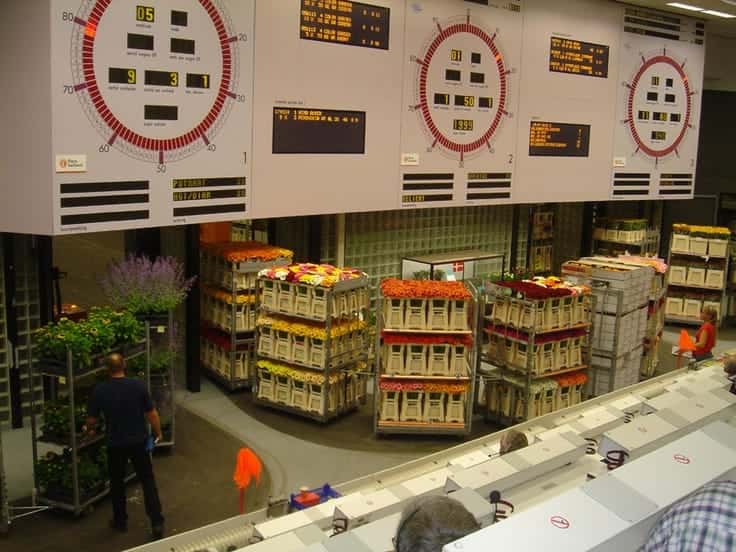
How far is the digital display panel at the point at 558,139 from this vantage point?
11.7 m

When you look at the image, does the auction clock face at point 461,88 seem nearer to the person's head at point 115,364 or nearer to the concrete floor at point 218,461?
the concrete floor at point 218,461

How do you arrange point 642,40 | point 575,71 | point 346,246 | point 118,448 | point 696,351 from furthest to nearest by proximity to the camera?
point 642,40
point 575,71
point 346,246
point 696,351
point 118,448

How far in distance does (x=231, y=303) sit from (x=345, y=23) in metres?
3.37

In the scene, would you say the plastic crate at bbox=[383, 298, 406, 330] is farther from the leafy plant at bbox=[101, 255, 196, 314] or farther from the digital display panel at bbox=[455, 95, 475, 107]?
the digital display panel at bbox=[455, 95, 475, 107]

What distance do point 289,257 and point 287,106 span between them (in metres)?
1.72

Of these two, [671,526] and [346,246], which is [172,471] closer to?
[346,246]

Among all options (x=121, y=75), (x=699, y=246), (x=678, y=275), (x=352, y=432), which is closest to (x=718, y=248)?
(x=699, y=246)

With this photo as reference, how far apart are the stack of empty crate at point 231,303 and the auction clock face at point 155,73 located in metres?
1.59

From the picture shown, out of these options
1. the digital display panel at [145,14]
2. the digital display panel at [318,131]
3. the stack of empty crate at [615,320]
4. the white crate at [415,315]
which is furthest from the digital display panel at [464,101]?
the digital display panel at [145,14]

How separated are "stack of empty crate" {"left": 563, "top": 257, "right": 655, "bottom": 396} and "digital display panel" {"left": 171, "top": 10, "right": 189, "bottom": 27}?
5151 millimetres

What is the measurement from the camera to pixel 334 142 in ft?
31.1

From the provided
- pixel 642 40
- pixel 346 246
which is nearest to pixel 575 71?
pixel 642 40

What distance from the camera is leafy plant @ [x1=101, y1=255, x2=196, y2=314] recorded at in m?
7.48

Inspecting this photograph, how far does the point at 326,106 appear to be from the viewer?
9297 millimetres
